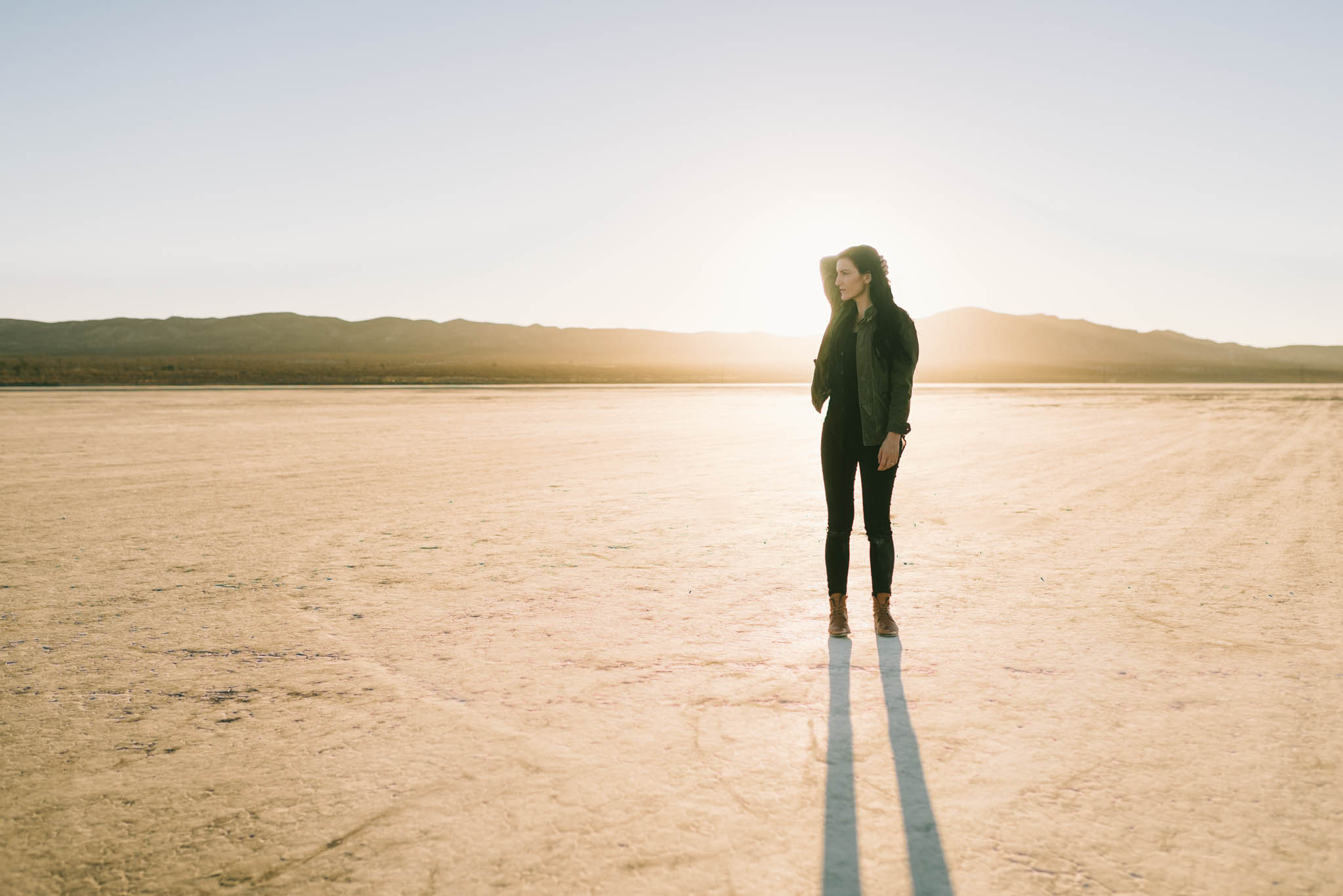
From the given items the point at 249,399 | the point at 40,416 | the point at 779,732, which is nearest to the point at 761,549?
the point at 779,732

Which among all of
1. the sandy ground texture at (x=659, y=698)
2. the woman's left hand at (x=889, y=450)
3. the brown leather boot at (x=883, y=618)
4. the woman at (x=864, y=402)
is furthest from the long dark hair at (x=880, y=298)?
the sandy ground texture at (x=659, y=698)

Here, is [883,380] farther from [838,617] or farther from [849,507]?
[838,617]

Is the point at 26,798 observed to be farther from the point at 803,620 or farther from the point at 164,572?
the point at 803,620

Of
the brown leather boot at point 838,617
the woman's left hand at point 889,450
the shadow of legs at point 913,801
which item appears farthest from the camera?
the brown leather boot at point 838,617

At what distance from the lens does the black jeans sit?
396 centimetres

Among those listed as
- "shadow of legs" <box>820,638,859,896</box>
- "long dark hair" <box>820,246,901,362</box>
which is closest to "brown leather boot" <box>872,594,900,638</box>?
"shadow of legs" <box>820,638,859,896</box>

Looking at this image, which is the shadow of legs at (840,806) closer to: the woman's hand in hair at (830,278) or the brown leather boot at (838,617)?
the brown leather boot at (838,617)

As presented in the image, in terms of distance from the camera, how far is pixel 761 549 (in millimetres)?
5727

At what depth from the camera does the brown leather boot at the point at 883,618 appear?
3912mm

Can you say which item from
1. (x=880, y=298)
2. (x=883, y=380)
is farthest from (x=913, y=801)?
(x=880, y=298)

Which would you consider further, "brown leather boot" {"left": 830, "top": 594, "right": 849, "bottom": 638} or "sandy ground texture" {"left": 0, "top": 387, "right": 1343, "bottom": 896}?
"brown leather boot" {"left": 830, "top": 594, "right": 849, "bottom": 638}

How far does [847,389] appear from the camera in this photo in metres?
3.95

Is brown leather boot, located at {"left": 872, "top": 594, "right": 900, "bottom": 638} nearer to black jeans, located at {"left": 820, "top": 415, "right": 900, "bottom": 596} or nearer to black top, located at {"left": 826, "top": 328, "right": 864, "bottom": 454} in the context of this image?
black jeans, located at {"left": 820, "top": 415, "right": 900, "bottom": 596}

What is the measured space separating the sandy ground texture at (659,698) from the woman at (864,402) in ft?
1.05
